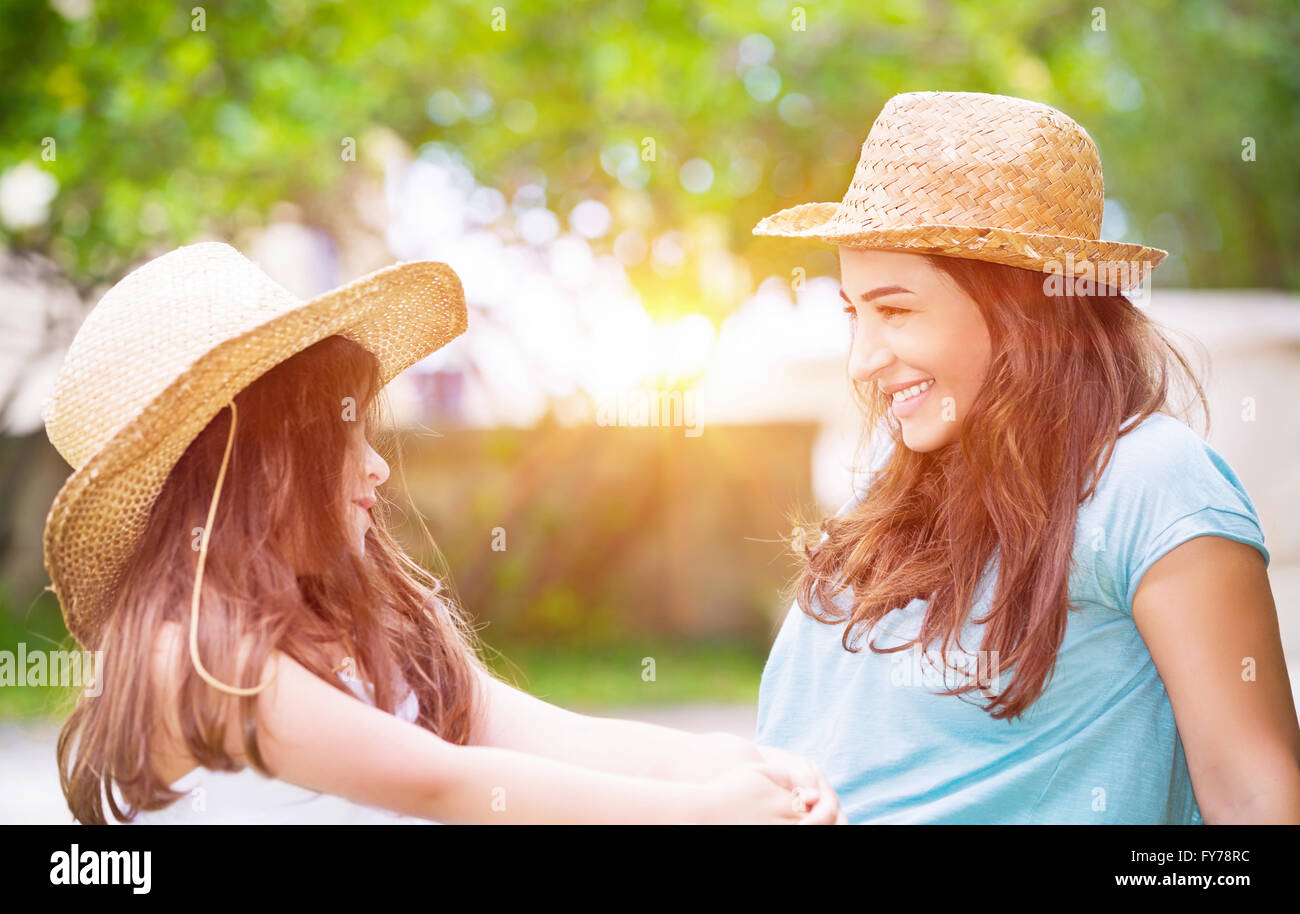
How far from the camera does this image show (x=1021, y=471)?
1.84 meters

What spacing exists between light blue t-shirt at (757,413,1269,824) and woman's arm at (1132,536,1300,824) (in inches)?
1.5

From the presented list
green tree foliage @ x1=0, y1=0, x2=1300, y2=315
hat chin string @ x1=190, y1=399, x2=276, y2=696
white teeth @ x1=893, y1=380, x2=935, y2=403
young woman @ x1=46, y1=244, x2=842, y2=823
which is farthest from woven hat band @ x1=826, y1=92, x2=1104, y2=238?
green tree foliage @ x1=0, y1=0, x2=1300, y2=315


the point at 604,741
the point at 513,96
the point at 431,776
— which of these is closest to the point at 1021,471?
the point at 604,741

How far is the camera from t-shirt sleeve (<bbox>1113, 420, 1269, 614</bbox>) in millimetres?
1640

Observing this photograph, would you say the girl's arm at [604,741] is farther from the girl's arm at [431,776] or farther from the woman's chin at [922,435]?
the woman's chin at [922,435]

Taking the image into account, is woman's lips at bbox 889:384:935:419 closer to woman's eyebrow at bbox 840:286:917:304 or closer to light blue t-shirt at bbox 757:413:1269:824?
woman's eyebrow at bbox 840:286:917:304

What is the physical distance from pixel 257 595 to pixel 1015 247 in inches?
46.1

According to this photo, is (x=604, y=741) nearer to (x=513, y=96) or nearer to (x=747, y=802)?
(x=747, y=802)

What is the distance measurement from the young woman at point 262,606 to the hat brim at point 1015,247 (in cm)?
65

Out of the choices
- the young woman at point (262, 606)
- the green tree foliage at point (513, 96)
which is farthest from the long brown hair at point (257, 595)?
the green tree foliage at point (513, 96)

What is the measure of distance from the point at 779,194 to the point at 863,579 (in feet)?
13.8

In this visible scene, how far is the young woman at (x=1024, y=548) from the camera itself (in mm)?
1636

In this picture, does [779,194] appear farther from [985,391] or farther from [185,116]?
[985,391]

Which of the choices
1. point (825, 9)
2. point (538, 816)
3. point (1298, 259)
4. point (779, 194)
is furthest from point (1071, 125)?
point (1298, 259)
